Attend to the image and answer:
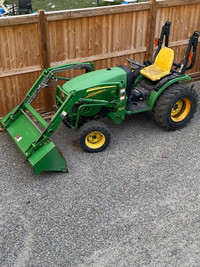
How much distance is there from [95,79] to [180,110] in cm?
197

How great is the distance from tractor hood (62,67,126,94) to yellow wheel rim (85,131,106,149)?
2.80 feet

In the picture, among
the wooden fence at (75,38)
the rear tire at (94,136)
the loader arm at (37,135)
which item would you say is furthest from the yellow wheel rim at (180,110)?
the loader arm at (37,135)

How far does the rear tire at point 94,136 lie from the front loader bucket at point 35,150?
545 mm

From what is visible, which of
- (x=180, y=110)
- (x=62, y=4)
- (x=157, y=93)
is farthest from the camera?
(x=62, y=4)

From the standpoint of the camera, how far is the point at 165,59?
6426 millimetres

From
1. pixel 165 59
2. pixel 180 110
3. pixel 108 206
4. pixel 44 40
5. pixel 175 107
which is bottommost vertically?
pixel 108 206

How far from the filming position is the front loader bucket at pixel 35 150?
17.2 feet

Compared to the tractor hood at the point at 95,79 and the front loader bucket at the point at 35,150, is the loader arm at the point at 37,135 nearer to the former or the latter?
the front loader bucket at the point at 35,150

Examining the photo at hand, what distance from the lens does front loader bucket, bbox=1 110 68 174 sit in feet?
17.2

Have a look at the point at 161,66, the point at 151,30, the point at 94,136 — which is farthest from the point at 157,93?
the point at 151,30

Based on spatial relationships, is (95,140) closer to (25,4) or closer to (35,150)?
(35,150)

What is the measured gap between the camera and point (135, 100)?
6520mm

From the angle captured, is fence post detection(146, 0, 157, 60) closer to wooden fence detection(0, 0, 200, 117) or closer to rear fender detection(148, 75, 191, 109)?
wooden fence detection(0, 0, 200, 117)

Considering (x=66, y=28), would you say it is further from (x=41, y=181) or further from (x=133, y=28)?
(x=41, y=181)
